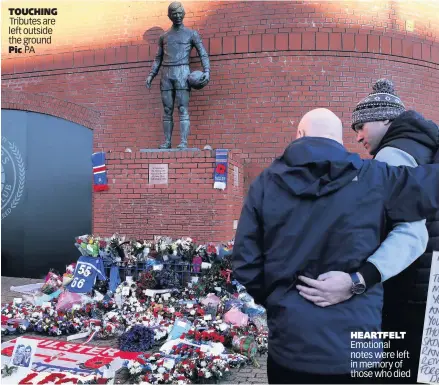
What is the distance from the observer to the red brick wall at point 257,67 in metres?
7.46

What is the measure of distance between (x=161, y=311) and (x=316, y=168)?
3.74m

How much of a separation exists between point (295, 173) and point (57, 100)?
25.5 feet

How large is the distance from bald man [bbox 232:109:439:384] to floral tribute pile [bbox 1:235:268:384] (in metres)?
1.87

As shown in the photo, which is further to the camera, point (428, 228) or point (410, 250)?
point (428, 228)

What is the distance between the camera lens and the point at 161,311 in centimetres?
505

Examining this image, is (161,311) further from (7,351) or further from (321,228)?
(321,228)

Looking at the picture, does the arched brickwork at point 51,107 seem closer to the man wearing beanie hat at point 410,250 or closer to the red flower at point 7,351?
the red flower at point 7,351

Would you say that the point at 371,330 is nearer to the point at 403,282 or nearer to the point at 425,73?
the point at 403,282

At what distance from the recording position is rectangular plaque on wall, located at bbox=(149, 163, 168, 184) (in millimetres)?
6672

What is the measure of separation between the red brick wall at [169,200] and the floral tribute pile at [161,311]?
24.9 inches

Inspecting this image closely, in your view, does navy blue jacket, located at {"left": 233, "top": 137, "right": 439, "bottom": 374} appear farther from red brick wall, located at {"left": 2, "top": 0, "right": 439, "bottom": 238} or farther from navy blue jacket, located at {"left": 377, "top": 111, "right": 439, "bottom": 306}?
red brick wall, located at {"left": 2, "top": 0, "right": 439, "bottom": 238}

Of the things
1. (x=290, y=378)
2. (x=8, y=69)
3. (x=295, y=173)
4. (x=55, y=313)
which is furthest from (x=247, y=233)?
(x=8, y=69)

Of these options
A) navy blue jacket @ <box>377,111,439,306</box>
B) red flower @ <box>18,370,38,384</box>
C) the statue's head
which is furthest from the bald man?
the statue's head

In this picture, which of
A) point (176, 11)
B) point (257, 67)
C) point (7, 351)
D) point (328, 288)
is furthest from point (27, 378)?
point (257, 67)
